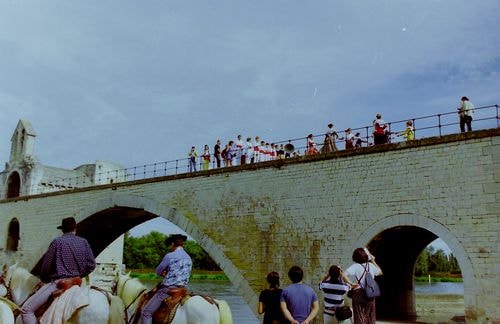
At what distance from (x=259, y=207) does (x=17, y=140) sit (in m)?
21.4

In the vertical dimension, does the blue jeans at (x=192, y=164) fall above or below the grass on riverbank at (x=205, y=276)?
above

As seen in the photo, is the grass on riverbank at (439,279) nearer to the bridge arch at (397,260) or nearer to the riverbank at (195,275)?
the riverbank at (195,275)

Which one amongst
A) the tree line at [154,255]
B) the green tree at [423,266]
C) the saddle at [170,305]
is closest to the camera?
the saddle at [170,305]

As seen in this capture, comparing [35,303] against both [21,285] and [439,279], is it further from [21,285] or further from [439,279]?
[439,279]

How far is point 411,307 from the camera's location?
16484 mm

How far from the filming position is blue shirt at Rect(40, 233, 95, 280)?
6059mm

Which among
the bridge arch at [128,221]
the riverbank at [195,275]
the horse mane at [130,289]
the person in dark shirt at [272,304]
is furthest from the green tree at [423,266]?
the person in dark shirt at [272,304]

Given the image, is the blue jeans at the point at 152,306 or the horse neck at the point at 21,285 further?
the horse neck at the point at 21,285

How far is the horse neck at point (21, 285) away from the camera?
7.15 meters

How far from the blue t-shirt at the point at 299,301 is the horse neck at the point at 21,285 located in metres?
3.75

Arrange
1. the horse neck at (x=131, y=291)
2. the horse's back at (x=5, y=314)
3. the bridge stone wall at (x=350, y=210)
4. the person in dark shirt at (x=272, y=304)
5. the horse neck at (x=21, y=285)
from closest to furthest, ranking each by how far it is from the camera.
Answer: the horse's back at (x=5, y=314), the person in dark shirt at (x=272, y=304), the horse neck at (x=21, y=285), the horse neck at (x=131, y=291), the bridge stone wall at (x=350, y=210)

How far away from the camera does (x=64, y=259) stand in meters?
6.09

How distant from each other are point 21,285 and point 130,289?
1546mm

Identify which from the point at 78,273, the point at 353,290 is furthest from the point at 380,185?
the point at 78,273
